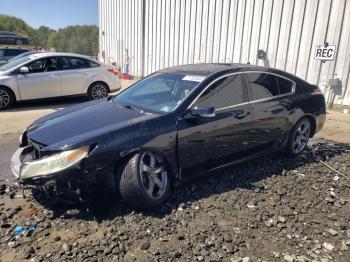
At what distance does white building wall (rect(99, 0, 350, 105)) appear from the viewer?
356 inches

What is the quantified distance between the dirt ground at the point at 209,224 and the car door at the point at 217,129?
0.38 meters

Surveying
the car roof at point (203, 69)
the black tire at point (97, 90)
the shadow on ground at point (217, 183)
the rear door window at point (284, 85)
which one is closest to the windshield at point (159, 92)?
the car roof at point (203, 69)

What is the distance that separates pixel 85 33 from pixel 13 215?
55.4 meters

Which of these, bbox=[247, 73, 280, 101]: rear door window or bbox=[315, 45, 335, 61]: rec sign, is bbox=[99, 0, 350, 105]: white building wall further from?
bbox=[247, 73, 280, 101]: rear door window

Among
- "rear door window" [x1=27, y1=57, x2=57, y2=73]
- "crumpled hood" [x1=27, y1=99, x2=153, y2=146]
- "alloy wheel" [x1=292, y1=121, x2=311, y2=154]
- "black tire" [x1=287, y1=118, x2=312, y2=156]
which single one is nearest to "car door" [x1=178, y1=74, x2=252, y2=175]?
"crumpled hood" [x1=27, y1=99, x2=153, y2=146]

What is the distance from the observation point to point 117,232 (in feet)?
10.6

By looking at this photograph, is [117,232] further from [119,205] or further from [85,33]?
[85,33]

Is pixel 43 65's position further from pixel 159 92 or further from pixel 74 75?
pixel 159 92

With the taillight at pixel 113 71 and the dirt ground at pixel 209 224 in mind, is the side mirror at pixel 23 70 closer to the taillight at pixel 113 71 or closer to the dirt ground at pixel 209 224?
the taillight at pixel 113 71

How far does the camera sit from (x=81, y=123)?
3793mm

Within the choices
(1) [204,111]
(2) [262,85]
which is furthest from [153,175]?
(2) [262,85]

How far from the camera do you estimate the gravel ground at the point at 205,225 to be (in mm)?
2994

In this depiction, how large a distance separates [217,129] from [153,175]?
3.33 ft

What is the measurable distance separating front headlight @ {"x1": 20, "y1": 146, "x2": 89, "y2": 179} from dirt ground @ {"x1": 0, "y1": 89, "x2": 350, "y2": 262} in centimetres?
55
